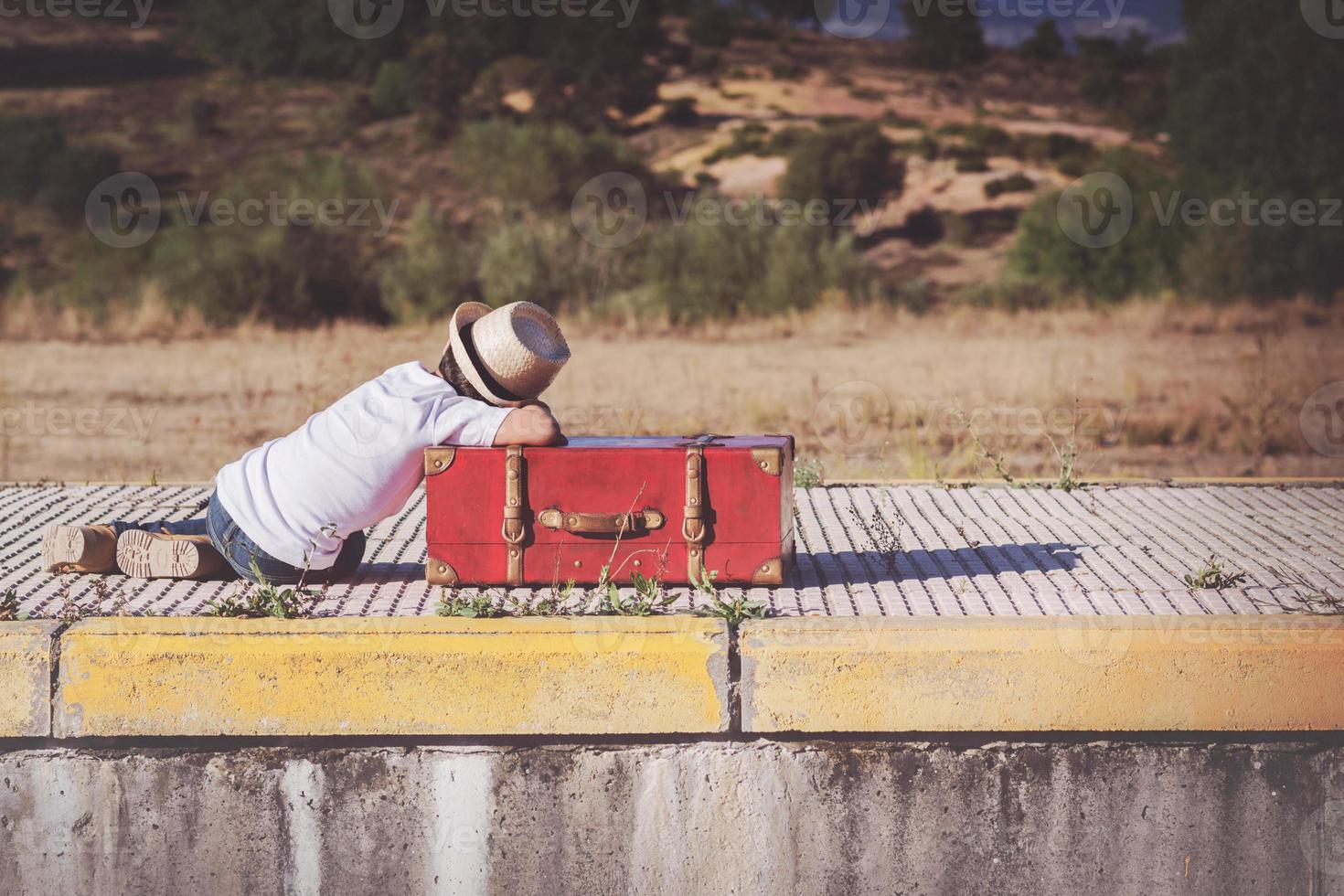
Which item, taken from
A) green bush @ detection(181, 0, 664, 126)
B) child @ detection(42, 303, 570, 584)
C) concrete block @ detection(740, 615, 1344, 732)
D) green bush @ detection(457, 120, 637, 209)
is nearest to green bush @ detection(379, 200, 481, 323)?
green bush @ detection(457, 120, 637, 209)

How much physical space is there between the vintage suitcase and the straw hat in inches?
9.6

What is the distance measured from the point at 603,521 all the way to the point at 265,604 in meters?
1.13

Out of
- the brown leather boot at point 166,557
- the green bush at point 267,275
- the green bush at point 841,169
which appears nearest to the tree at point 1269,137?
the green bush at point 841,169

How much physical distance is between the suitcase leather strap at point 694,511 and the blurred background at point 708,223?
2.59m

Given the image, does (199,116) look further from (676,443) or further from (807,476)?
(676,443)

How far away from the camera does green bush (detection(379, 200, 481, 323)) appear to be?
30.3 metres

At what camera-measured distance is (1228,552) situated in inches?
229

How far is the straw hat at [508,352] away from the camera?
16.2 ft

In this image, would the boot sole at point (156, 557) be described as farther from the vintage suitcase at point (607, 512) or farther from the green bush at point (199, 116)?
the green bush at point (199, 116)

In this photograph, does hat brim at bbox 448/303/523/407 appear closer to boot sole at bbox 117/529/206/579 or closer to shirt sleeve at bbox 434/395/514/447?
shirt sleeve at bbox 434/395/514/447

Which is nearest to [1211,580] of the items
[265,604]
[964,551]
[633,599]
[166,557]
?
[964,551]

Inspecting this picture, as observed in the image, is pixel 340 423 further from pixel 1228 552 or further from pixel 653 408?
pixel 653 408

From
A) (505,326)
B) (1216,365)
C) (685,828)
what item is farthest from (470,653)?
(1216,365)

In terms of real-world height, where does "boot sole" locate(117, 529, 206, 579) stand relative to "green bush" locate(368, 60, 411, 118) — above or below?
below
